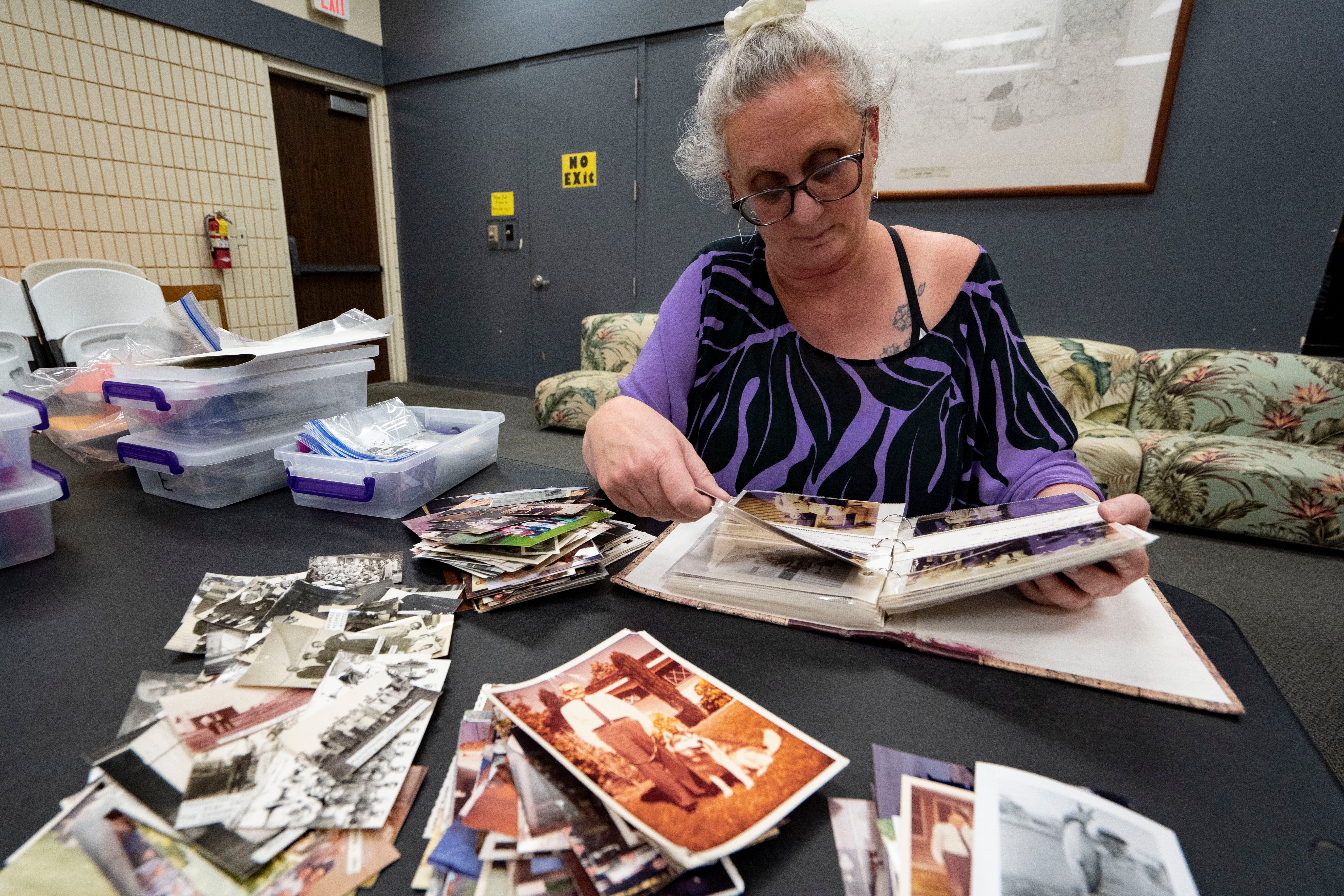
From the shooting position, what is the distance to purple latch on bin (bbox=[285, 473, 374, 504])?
86 centimetres

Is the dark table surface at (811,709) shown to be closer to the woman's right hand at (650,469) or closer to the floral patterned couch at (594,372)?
the woman's right hand at (650,469)

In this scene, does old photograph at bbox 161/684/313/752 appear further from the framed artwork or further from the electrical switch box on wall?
the electrical switch box on wall

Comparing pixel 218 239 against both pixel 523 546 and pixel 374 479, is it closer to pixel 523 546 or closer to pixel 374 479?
pixel 374 479

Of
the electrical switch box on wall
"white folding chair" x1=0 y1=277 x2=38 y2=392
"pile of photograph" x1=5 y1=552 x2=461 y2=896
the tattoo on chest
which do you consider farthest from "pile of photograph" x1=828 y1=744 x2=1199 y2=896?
the electrical switch box on wall

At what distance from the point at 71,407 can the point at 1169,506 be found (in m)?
3.52

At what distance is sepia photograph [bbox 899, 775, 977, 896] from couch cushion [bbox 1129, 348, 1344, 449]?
3.20 metres

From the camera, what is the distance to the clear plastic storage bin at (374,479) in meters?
0.86

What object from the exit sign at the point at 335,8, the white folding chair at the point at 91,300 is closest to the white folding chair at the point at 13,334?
the white folding chair at the point at 91,300

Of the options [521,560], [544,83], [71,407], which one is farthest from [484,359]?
[521,560]

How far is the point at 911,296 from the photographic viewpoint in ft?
3.19

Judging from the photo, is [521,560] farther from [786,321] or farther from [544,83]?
[544,83]

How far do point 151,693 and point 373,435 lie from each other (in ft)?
1.79

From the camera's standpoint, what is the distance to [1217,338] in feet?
9.20

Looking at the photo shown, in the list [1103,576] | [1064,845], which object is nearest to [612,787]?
[1064,845]
